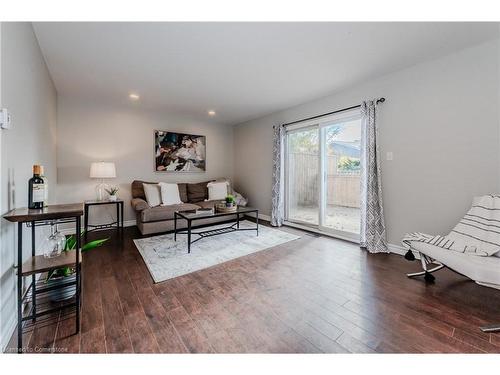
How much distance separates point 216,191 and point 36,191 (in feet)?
11.7

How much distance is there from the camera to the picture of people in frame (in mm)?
4758

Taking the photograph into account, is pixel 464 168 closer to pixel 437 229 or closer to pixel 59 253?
pixel 437 229

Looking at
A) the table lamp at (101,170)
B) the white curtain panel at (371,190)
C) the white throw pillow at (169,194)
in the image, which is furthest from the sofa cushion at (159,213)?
the white curtain panel at (371,190)

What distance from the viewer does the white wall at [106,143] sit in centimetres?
387

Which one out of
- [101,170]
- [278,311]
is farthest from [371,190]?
[101,170]

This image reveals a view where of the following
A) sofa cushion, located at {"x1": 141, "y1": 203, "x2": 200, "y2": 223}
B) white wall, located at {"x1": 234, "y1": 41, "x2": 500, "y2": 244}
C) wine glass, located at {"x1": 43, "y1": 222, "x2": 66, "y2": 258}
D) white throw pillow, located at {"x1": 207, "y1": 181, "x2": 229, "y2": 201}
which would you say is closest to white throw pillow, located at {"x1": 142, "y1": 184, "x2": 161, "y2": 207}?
sofa cushion, located at {"x1": 141, "y1": 203, "x2": 200, "y2": 223}

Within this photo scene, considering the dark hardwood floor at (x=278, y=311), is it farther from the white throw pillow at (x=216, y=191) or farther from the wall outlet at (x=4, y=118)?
the white throw pillow at (x=216, y=191)

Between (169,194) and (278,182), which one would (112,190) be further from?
(278,182)

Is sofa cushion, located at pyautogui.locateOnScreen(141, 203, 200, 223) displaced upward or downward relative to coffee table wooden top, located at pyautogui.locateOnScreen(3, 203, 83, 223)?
downward

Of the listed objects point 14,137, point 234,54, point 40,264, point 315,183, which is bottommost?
point 40,264

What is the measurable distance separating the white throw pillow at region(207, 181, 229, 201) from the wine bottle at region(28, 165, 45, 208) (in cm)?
346

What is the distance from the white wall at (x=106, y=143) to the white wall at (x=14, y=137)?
6.46ft

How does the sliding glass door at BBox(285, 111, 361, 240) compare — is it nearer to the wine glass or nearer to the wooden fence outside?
the wooden fence outside

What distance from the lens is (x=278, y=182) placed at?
449cm
